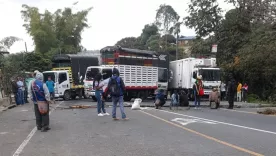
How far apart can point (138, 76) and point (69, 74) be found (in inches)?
234

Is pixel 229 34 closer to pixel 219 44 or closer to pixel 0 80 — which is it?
pixel 219 44

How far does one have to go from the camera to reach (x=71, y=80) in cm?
3056

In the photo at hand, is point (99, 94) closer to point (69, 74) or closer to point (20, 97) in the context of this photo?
point (20, 97)

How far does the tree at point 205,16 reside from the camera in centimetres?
4291

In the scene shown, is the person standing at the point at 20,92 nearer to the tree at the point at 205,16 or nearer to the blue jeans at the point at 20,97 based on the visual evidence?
the blue jeans at the point at 20,97

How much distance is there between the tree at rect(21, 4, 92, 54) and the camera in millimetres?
45000

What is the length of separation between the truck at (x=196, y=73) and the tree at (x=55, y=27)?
19.0 m

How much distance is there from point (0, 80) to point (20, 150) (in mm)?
18651

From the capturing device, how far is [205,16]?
4291 cm

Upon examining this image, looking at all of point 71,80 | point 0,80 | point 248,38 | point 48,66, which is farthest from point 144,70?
point 48,66

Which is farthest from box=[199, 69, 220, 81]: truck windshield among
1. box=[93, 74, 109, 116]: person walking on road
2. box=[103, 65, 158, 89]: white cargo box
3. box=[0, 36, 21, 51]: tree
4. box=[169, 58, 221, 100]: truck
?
box=[0, 36, 21, 51]: tree

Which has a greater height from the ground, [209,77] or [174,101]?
[209,77]

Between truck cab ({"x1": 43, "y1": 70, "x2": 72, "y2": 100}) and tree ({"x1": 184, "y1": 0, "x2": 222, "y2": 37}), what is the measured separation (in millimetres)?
18940

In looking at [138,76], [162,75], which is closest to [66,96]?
[138,76]
